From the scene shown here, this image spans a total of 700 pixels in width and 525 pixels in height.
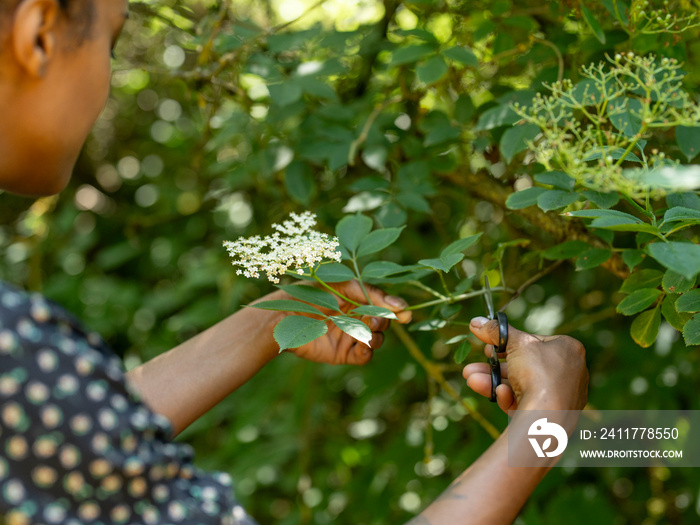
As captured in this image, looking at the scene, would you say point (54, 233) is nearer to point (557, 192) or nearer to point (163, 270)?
point (163, 270)

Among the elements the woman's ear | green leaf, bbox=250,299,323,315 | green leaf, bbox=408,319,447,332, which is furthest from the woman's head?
green leaf, bbox=408,319,447,332

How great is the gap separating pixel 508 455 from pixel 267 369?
145 centimetres

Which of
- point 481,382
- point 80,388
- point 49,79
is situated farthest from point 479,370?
point 49,79

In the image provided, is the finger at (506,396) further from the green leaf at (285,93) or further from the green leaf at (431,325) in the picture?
the green leaf at (285,93)

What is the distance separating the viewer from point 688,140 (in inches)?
35.0

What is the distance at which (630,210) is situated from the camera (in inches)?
45.7

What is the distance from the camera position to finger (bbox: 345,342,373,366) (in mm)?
973

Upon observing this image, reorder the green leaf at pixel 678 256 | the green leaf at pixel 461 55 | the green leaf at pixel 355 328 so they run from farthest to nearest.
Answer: the green leaf at pixel 461 55
the green leaf at pixel 355 328
the green leaf at pixel 678 256

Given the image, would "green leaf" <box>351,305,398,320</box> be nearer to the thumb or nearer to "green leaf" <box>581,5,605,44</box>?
the thumb

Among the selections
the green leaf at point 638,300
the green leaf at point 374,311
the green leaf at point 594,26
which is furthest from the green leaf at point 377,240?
the green leaf at point 594,26

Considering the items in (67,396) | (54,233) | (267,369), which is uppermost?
(67,396)

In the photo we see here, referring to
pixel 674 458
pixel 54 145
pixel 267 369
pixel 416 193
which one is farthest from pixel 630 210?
pixel 267 369

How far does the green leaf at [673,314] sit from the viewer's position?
2.62 ft

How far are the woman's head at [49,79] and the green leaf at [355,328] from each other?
1.34 ft
